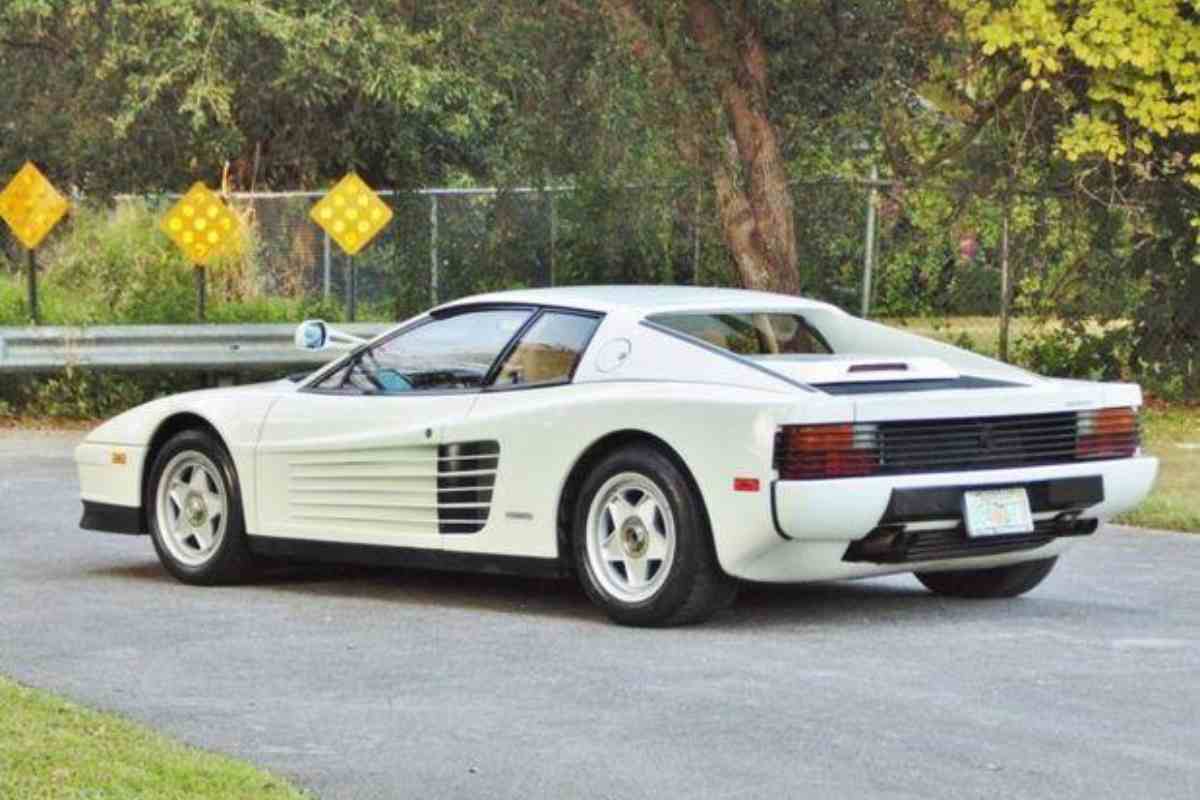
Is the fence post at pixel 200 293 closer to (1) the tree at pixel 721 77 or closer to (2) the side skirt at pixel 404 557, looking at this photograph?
(1) the tree at pixel 721 77

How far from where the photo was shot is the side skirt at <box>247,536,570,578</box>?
11188 millimetres

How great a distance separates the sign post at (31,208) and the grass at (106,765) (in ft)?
53.8

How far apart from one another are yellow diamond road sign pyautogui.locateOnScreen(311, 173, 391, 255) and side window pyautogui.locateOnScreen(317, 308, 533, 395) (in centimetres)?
1332

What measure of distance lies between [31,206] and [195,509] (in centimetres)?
1255

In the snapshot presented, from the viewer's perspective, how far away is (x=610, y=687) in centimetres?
934

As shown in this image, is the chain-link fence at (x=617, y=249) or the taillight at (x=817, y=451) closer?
the taillight at (x=817, y=451)

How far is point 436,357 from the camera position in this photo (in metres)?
11.9

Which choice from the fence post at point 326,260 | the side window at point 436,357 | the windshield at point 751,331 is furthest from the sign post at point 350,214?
the windshield at point 751,331

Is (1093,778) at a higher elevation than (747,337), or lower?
lower

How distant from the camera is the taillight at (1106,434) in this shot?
437 inches

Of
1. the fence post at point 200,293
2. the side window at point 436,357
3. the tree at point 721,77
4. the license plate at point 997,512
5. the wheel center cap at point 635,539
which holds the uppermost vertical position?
the tree at point 721,77

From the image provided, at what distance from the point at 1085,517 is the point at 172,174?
67.7 feet

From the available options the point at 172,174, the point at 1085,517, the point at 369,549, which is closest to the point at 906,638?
the point at 1085,517

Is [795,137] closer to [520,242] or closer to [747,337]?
[520,242]
